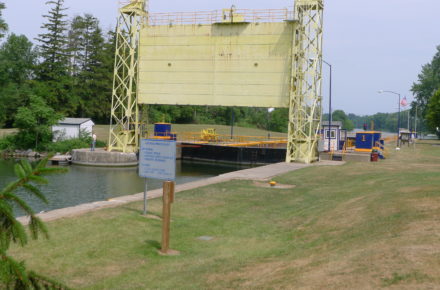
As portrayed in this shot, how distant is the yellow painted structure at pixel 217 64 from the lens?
39719 mm

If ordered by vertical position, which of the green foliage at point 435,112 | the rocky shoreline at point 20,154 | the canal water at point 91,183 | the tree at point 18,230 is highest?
the green foliage at point 435,112

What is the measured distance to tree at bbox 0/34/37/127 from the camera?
6228cm

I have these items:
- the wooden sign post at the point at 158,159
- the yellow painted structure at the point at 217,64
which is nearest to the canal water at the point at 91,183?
the wooden sign post at the point at 158,159

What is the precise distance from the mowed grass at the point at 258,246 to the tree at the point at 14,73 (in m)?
52.3

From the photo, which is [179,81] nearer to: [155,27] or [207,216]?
[155,27]

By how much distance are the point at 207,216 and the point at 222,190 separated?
520 cm

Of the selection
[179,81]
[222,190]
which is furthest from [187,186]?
[179,81]

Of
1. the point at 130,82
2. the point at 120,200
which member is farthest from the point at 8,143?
the point at 120,200

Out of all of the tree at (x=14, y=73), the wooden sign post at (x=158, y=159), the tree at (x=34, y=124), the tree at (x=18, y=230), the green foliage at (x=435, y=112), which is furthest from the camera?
the green foliage at (x=435, y=112)

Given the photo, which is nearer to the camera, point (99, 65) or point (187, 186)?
point (187, 186)

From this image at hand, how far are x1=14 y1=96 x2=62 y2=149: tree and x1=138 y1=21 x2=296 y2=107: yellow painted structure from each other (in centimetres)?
1505

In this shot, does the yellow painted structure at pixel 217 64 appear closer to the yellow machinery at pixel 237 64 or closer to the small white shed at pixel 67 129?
the yellow machinery at pixel 237 64

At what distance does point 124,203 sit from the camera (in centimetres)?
1594

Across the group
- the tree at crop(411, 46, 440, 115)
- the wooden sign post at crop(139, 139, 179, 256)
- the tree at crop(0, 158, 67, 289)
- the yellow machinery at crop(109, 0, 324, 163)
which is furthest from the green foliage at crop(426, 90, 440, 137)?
the tree at crop(0, 158, 67, 289)
